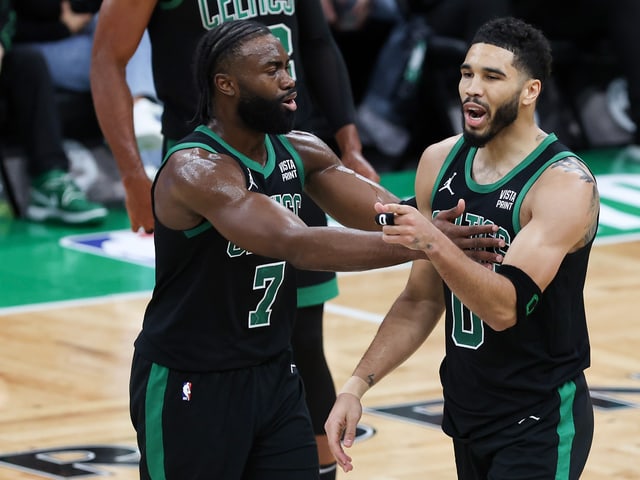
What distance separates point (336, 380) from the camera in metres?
5.89

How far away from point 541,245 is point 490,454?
1.82 ft

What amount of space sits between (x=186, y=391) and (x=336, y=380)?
2364 mm

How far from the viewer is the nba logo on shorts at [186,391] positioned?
3561mm

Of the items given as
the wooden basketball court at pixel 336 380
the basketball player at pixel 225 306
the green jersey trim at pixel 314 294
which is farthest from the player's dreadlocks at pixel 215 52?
the wooden basketball court at pixel 336 380

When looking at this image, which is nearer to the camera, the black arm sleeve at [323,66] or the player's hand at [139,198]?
the player's hand at [139,198]

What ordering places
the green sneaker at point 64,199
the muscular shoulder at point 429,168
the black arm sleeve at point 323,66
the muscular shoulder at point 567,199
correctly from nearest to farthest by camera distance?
the muscular shoulder at point 567,199 < the muscular shoulder at point 429,168 < the black arm sleeve at point 323,66 < the green sneaker at point 64,199

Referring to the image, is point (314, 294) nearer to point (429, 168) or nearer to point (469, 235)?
point (429, 168)

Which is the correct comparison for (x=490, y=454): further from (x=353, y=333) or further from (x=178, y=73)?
(x=353, y=333)

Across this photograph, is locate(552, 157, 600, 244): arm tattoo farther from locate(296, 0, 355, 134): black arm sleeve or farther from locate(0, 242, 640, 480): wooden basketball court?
locate(0, 242, 640, 480): wooden basketball court

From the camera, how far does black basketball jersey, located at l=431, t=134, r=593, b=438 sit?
3.38m

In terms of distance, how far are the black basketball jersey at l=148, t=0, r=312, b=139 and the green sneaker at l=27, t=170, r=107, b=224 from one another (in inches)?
158

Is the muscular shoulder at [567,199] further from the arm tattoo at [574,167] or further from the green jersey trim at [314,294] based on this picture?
the green jersey trim at [314,294]

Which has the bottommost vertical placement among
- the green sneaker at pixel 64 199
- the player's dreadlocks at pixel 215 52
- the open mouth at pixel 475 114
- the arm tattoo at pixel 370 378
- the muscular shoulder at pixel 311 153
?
the green sneaker at pixel 64 199

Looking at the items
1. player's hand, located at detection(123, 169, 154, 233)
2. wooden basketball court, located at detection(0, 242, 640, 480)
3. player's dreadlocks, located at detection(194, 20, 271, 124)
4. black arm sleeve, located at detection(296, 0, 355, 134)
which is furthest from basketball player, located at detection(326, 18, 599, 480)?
wooden basketball court, located at detection(0, 242, 640, 480)
